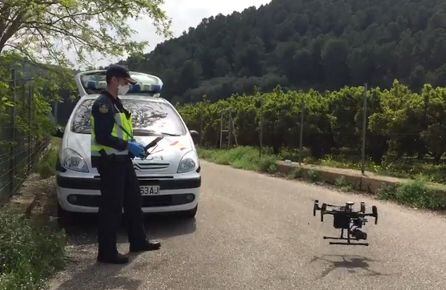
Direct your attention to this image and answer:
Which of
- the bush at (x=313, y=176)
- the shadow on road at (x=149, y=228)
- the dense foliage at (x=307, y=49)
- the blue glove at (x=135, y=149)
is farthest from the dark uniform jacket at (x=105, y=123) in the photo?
the dense foliage at (x=307, y=49)

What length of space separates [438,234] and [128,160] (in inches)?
156

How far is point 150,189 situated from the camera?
6.48 m

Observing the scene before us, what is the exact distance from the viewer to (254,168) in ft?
54.3

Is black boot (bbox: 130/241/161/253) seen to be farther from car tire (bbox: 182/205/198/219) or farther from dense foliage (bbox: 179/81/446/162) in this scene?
dense foliage (bbox: 179/81/446/162)

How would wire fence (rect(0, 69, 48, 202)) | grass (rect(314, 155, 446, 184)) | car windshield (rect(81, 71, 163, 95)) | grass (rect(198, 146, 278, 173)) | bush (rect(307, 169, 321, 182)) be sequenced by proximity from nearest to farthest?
wire fence (rect(0, 69, 48, 202)) < car windshield (rect(81, 71, 163, 95)) < grass (rect(314, 155, 446, 184)) < bush (rect(307, 169, 321, 182)) < grass (rect(198, 146, 278, 173))

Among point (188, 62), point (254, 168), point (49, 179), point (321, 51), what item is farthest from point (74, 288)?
point (188, 62)

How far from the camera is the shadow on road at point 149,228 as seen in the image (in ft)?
21.0

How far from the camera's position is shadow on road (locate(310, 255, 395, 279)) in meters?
5.17

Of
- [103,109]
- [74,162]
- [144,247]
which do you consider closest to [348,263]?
[144,247]

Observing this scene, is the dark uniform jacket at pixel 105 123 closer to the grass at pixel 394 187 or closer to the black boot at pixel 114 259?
the black boot at pixel 114 259

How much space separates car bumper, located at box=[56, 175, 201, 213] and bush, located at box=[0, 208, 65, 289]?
0.77m

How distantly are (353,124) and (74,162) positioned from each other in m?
12.7

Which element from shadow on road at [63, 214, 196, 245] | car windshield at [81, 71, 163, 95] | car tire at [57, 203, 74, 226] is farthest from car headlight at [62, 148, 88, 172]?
car windshield at [81, 71, 163, 95]

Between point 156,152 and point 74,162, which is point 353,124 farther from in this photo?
point 74,162
